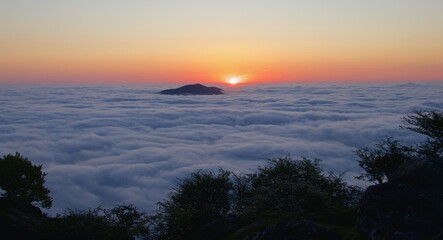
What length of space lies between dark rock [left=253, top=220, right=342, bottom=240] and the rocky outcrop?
7.59 feet

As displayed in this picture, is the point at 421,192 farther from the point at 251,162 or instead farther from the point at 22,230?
the point at 251,162

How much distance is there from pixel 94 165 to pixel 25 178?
124270 millimetres

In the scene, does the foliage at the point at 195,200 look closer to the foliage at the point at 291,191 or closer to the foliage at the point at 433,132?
the foliage at the point at 291,191

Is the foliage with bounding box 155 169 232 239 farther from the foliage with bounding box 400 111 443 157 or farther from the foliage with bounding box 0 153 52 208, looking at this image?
the foliage with bounding box 400 111 443 157

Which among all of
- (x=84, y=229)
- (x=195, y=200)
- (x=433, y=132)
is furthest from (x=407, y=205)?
(x=433, y=132)

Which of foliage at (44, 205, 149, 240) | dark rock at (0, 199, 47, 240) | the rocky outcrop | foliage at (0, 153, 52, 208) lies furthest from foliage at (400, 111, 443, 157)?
foliage at (0, 153, 52, 208)

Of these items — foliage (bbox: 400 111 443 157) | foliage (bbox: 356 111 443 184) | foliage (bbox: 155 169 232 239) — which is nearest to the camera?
foliage (bbox: 155 169 232 239)

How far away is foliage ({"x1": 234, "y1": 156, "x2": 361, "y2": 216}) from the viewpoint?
158ft

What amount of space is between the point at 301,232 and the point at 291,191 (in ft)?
96.5

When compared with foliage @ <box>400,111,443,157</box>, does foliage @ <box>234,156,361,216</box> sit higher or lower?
lower

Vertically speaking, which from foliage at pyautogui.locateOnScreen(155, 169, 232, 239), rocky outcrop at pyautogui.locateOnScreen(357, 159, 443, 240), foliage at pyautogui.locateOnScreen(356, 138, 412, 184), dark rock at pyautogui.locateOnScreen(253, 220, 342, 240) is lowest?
foliage at pyautogui.locateOnScreen(155, 169, 232, 239)

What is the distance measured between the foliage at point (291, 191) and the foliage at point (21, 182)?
32.9 m

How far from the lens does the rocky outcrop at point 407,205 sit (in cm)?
2001

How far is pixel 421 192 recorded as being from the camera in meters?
21.8
